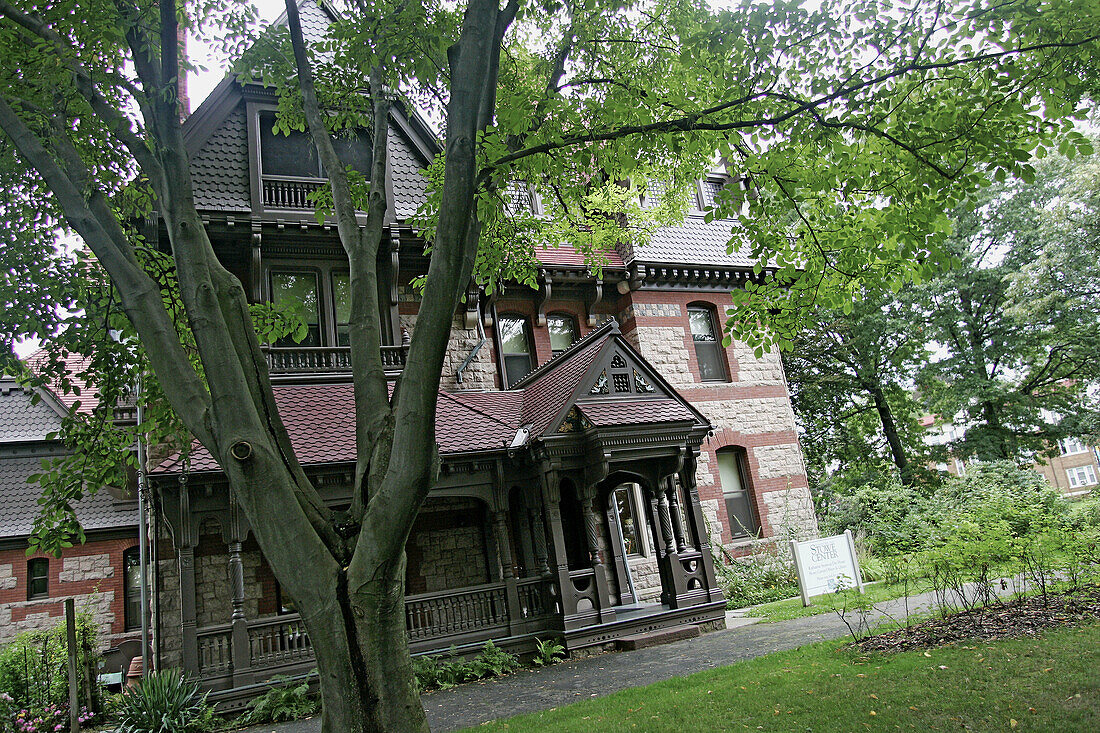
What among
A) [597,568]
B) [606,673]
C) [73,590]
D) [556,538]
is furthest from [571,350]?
[73,590]

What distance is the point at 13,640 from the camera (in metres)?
17.1

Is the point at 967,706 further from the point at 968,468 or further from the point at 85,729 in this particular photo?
the point at 968,468

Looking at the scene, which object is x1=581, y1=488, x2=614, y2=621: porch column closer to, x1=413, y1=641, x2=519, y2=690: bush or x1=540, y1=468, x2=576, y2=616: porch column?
x1=540, y1=468, x2=576, y2=616: porch column

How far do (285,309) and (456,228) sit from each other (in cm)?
328

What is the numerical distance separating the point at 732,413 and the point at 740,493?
7.04 ft

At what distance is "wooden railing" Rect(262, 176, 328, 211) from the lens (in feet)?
44.4

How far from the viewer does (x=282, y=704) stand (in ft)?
30.8

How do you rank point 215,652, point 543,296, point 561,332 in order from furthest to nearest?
point 561,332 → point 543,296 → point 215,652

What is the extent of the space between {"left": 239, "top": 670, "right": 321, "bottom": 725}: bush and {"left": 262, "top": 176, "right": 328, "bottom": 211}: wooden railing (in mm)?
8930

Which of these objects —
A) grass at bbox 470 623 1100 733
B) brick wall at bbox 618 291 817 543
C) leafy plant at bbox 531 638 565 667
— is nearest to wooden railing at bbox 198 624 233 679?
leafy plant at bbox 531 638 565 667

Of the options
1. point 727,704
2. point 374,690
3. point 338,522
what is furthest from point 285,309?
point 727,704

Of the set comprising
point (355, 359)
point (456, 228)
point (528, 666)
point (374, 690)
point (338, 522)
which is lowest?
point (528, 666)

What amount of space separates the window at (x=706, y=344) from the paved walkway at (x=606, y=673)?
806cm

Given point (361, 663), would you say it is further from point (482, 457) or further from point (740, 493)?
point (740, 493)
